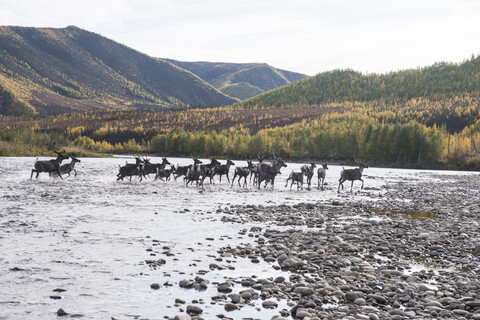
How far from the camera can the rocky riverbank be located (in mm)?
7984

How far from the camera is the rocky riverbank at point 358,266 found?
26.2 ft

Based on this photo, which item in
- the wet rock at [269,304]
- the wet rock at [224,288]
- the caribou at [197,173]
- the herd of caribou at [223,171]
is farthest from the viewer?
the caribou at [197,173]

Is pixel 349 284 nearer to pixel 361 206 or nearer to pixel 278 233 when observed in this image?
pixel 278 233

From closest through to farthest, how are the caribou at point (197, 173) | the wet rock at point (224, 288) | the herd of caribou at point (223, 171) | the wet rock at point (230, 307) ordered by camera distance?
1. the wet rock at point (230, 307)
2. the wet rock at point (224, 288)
3. the herd of caribou at point (223, 171)
4. the caribou at point (197, 173)

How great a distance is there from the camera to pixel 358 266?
10.8 meters

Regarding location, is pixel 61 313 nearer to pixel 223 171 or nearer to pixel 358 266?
pixel 358 266

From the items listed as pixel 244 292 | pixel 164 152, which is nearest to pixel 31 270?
pixel 244 292

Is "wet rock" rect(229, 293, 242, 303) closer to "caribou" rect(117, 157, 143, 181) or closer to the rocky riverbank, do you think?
the rocky riverbank

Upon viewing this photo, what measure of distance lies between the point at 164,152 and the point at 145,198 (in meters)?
120

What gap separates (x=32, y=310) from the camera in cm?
755

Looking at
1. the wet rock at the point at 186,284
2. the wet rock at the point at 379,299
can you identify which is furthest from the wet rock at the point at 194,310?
the wet rock at the point at 379,299

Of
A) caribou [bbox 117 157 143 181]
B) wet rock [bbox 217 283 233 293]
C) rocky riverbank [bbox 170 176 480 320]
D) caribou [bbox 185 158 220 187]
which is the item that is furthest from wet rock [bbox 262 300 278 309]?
caribou [bbox 117 157 143 181]

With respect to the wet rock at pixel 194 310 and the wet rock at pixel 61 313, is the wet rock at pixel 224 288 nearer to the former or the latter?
the wet rock at pixel 194 310

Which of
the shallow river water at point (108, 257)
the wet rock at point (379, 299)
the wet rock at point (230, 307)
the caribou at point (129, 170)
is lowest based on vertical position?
the shallow river water at point (108, 257)
